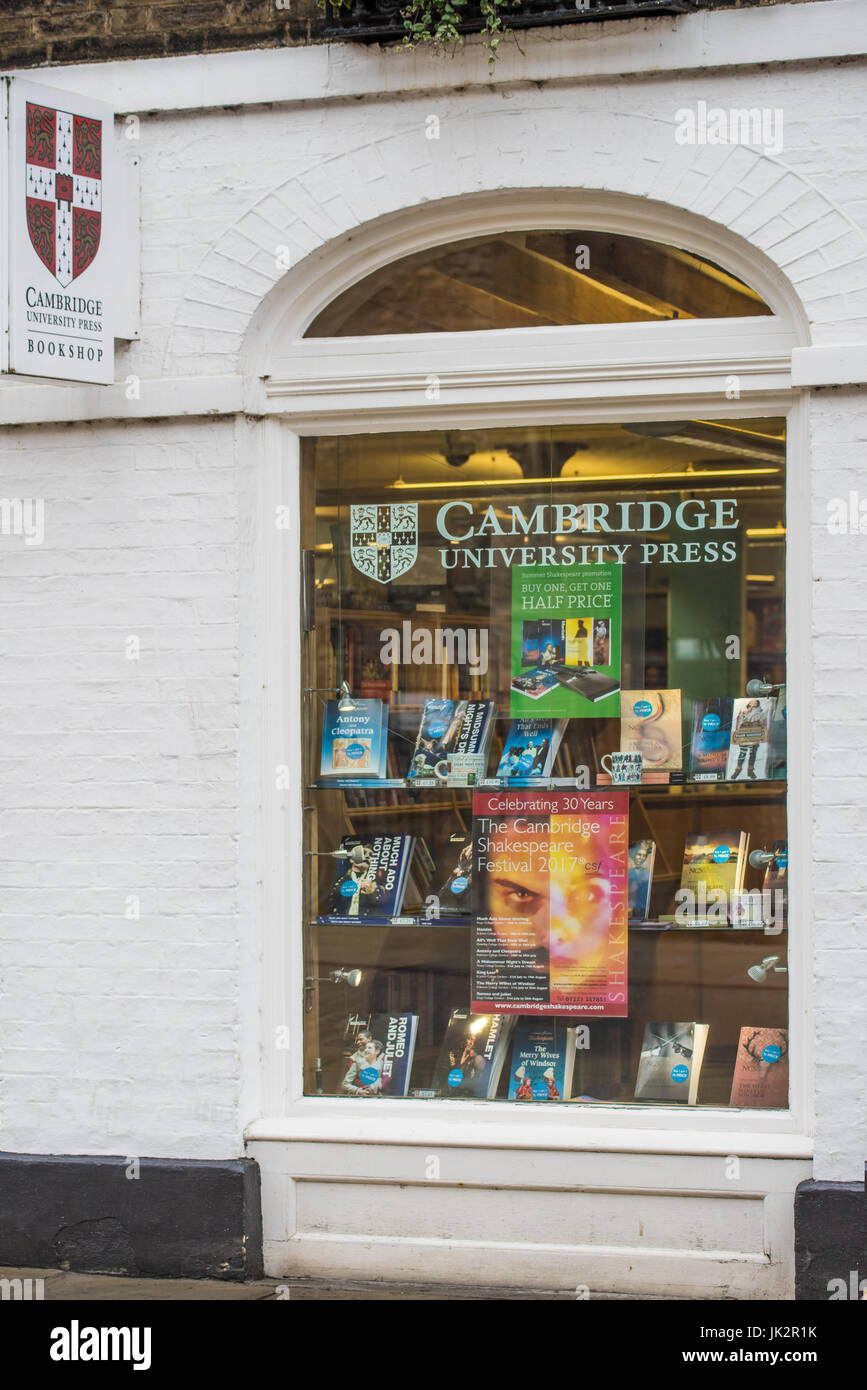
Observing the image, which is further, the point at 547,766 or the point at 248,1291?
the point at 547,766

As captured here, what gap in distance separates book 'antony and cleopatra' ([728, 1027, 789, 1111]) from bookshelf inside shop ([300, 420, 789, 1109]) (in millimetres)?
11

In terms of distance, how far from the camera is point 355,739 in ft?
19.6

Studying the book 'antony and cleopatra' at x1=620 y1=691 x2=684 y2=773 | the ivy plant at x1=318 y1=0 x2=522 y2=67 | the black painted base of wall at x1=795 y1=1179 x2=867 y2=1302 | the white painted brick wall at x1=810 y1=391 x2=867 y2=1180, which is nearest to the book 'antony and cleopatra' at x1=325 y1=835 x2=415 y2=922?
the book 'antony and cleopatra' at x1=620 y1=691 x2=684 y2=773

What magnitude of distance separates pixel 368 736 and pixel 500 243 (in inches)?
77.0

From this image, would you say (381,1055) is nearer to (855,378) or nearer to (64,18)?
(855,378)

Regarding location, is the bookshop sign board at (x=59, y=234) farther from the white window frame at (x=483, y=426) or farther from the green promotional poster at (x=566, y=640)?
the green promotional poster at (x=566, y=640)

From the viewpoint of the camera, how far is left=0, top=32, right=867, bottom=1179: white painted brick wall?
5.49m

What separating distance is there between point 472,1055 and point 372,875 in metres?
0.80

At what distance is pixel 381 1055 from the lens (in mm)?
5898

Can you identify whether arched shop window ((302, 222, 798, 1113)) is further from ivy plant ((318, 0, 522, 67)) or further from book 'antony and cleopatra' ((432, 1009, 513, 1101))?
ivy plant ((318, 0, 522, 67))

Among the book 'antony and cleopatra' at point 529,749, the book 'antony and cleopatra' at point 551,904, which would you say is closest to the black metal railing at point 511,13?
the book 'antony and cleopatra' at point 529,749

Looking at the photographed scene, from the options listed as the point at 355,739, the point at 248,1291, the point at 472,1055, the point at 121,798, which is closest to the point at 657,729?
the point at 355,739

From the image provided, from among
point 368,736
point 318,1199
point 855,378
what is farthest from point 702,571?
point 318,1199

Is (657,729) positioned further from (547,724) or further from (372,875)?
(372,875)
